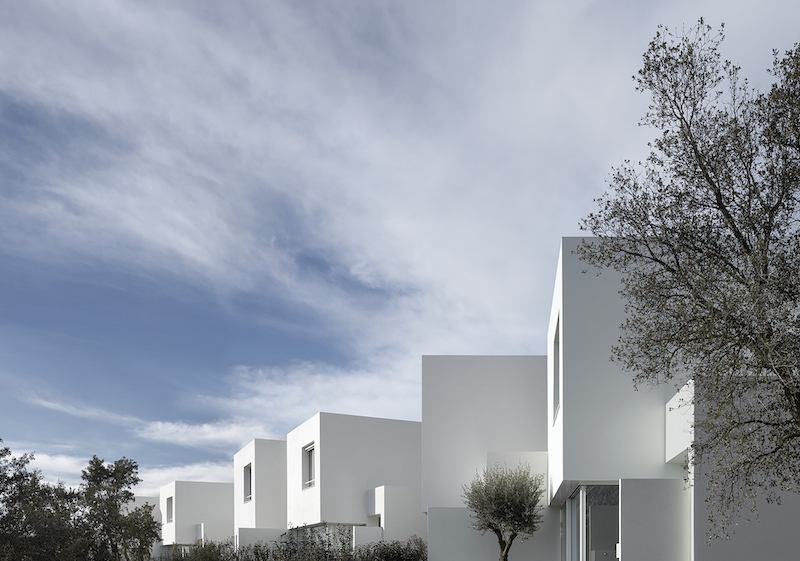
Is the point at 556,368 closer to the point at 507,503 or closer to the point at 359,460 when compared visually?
the point at 507,503

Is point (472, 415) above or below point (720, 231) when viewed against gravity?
below

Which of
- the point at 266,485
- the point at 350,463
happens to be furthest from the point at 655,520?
the point at 266,485

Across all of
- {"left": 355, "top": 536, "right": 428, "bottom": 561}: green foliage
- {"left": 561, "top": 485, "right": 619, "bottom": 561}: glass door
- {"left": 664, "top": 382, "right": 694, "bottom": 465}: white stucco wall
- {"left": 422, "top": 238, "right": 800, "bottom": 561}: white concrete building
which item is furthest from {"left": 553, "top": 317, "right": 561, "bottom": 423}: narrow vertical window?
{"left": 355, "top": 536, "right": 428, "bottom": 561}: green foliage

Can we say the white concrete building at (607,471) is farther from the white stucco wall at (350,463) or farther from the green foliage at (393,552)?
the white stucco wall at (350,463)

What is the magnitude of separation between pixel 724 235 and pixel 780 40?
2.39 metres

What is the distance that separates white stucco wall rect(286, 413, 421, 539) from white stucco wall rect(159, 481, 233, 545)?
11796 mm

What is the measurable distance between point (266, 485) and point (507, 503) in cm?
1569

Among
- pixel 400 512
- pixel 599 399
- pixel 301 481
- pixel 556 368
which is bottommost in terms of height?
pixel 400 512

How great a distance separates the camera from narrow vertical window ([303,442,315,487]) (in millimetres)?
26453

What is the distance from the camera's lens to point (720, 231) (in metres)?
8.28

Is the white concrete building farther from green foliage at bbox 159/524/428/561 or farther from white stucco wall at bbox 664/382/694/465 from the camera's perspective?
green foliage at bbox 159/524/428/561

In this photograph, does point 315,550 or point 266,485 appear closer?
point 315,550

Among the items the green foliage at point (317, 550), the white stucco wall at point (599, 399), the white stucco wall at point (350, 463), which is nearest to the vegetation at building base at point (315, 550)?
the green foliage at point (317, 550)

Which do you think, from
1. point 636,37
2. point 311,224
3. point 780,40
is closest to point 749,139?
point 780,40
